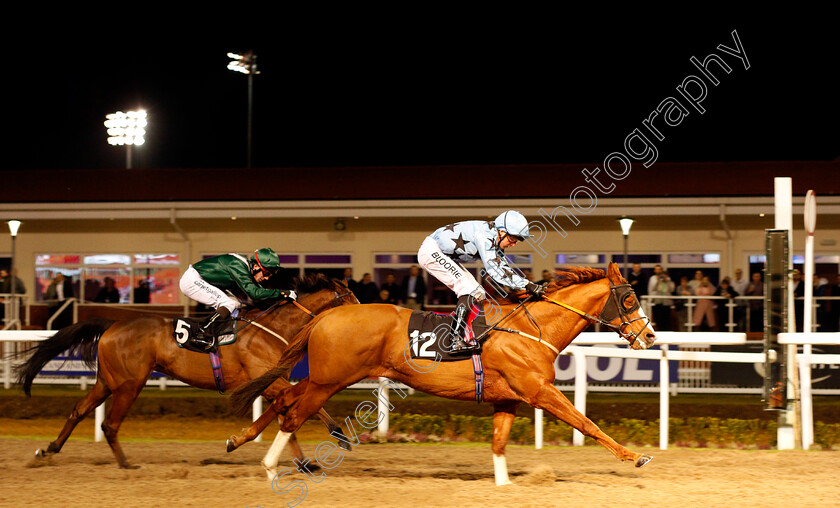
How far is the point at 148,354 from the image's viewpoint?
5.90 metres

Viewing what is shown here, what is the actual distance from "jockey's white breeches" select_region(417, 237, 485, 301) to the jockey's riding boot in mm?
114

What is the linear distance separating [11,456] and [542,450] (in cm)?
377

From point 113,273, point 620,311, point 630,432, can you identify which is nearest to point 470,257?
point 620,311

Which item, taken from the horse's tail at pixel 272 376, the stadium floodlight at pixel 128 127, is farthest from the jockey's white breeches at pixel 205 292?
the stadium floodlight at pixel 128 127

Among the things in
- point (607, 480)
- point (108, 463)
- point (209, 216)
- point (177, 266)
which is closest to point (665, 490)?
point (607, 480)

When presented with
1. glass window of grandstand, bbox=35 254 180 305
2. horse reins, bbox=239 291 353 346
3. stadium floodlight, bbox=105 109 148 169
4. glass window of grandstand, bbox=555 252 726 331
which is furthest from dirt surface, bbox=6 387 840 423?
stadium floodlight, bbox=105 109 148 169

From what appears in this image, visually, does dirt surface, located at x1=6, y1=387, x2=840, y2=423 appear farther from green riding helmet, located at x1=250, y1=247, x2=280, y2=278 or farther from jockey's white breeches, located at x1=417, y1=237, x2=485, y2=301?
jockey's white breeches, located at x1=417, y1=237, x2=485, y2=301

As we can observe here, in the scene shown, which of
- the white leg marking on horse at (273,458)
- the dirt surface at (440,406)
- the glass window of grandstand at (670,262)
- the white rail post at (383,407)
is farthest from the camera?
the glass window of grandstand at (670,262)

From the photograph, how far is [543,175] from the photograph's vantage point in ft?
44.0

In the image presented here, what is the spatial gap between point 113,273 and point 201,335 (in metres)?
9.71

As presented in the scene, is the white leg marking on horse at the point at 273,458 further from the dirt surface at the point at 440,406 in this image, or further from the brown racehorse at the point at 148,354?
the dirt surface at the point at 440,406

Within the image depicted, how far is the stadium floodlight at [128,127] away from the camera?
28422 millimetres

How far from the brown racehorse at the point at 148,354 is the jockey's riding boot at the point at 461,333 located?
48.4 inches

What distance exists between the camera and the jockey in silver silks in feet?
16.3
